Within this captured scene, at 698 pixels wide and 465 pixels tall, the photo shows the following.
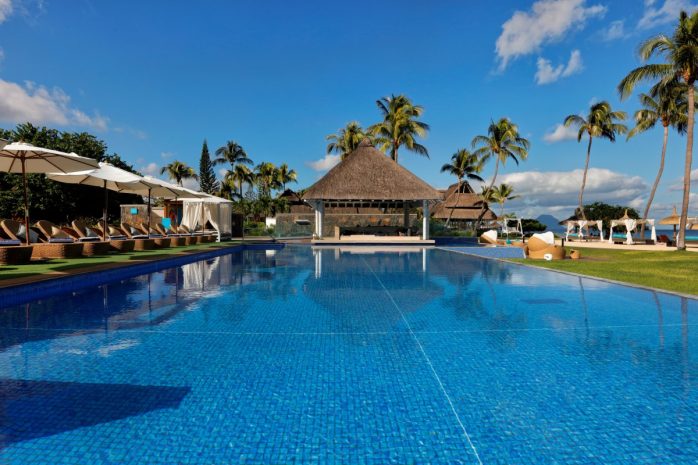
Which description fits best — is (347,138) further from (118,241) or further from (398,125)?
(118,241)

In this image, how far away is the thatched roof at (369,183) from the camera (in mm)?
20047

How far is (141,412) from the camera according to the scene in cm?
267

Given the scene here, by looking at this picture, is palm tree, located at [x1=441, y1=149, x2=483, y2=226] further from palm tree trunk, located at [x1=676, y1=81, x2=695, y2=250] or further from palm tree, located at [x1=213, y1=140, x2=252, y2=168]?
palm tree, located at [x1=213, y1=140, x2=252, y2=168]

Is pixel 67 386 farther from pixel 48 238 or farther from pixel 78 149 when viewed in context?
pixel 78 149

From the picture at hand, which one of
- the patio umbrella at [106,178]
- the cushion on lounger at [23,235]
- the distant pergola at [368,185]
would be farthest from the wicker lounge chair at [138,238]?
the distant pergola at [368,185]

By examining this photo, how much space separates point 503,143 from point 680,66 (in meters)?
16.4

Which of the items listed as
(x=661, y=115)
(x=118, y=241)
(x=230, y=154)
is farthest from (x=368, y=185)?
(x=230, y=154)

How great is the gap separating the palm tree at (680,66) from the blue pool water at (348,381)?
1408 cm

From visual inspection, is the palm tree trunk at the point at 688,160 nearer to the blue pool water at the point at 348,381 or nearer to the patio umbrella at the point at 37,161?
the blue pool water at the point at 348,381

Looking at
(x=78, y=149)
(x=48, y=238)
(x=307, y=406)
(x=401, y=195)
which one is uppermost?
(x=78, y=149)

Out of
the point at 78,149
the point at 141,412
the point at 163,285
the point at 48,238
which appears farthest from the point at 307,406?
the point at 78,149

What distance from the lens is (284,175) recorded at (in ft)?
168

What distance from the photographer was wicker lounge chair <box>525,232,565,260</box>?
13031 millimetres

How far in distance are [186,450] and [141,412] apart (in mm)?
657
